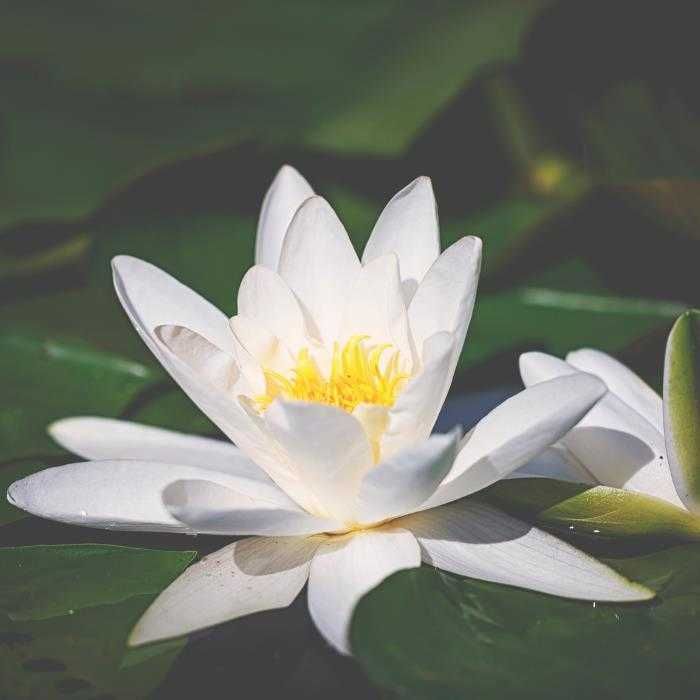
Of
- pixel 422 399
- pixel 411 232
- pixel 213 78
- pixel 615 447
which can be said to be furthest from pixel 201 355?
pixel 213 78

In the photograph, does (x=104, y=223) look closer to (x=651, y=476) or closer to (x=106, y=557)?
(x=106, y=557)

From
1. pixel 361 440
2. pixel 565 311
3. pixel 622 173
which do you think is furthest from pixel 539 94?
pixel 361 440

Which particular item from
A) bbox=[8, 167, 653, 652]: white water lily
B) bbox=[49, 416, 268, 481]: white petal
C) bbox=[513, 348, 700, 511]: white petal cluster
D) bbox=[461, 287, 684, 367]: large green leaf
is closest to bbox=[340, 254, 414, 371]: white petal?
bbox=[8, 167, 653, 652]: white water lily

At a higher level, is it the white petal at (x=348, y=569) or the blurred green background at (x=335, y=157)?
the blurred green background at (x=335, y=157)

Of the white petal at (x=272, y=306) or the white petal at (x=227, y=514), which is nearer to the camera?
the white petal at (x=227, y=514)

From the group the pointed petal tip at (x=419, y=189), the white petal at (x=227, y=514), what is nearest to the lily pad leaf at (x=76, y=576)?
the white petal at (x=227, y=514)

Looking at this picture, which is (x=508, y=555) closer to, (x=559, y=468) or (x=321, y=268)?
(x=559, y=468)

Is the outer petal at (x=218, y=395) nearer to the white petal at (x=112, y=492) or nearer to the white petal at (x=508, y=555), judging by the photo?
the white petal at (x=112, y=492)
